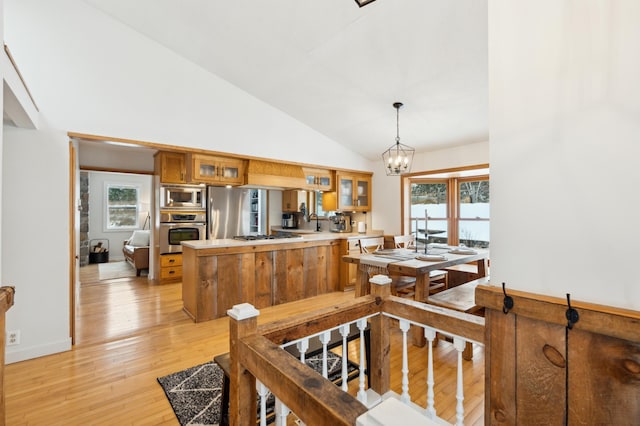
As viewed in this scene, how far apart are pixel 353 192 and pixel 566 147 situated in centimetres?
471

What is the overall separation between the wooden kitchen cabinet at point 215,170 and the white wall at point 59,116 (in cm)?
32

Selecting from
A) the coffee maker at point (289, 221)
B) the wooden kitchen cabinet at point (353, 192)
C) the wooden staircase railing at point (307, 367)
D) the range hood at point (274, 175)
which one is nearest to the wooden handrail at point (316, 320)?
the wooden staircase railing at point (307, 367)

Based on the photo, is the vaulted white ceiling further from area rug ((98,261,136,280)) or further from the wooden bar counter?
area rug ((98,261,136,280))

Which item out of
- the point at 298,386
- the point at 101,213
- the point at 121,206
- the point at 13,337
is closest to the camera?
the point at 298,386

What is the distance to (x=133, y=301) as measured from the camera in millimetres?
4227

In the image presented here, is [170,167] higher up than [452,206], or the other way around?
[170,167]

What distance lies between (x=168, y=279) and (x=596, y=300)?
5738 mm

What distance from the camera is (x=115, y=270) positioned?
21.3 feet

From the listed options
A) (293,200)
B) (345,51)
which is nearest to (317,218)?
(293,200)

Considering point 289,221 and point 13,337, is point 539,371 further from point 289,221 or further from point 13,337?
point 289,221

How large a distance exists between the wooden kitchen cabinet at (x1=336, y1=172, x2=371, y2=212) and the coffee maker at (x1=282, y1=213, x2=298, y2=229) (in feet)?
5.39

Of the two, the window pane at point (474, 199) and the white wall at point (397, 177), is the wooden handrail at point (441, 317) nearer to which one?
the white wall at point (397, 177)

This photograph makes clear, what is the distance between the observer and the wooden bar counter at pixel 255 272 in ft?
11.5

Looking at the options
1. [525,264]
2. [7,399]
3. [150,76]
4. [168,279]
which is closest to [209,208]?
[168,279]
